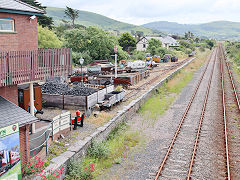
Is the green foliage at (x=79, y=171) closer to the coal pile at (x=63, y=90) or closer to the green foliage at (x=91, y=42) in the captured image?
the coal pile at (x=63, y=90)

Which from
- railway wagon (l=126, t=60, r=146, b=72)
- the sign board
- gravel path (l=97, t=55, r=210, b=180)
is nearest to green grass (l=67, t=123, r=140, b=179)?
gravel path (l=97, t=55, r=210, b=180)

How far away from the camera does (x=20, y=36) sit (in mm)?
11883

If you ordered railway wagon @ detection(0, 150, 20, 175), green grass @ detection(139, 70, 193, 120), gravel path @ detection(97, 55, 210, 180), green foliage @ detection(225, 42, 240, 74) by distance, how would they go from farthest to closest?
green foliage @ detection(225, 42, 240, 74) → green grass @ detection(139, 70, 193, 120) → gravel path @ detection(97, 55, 210, 180) → railway wagon @ detection(0, 150, 20, 175)

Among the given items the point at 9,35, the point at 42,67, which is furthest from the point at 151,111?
the point at 9,35

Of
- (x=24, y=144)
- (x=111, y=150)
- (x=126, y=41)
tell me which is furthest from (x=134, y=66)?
(x=126, y=41)

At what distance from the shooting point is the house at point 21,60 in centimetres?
A: 947

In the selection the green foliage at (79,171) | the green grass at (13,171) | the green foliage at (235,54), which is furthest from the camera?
the green foliage at (235,54)

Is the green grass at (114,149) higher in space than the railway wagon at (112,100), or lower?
lower

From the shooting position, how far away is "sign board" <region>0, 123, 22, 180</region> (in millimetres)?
7820

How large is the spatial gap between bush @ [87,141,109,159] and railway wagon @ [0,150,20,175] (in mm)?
4412

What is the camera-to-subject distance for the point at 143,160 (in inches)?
477

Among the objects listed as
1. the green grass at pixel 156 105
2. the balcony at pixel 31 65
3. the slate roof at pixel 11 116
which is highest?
the balcony at pixel 31 65

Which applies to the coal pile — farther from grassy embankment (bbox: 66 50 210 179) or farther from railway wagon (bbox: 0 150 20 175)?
railway wagon (bbox: 0 150 20 175)

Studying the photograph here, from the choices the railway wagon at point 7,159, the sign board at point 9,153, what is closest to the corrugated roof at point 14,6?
the sign board at point 9,153
